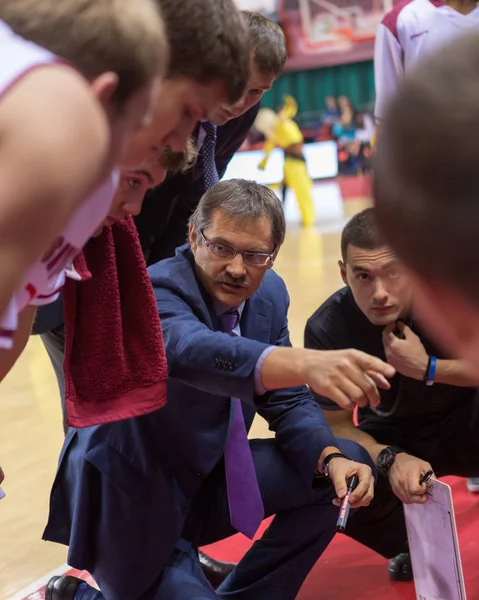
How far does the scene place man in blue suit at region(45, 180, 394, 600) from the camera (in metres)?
1.85

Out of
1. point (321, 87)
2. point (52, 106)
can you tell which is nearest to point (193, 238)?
point (52, 106)

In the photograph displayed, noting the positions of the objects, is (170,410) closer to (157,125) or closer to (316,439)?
(316,439)

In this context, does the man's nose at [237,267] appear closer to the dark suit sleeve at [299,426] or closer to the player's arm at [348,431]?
the dark suit sleeve at [299,426]

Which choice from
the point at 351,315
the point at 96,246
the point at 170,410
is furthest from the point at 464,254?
the point at 351,315

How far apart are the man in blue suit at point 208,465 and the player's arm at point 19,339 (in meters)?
0.36

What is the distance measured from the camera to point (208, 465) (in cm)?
194

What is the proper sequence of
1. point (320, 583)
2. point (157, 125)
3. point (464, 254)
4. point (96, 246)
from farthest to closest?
point (320, 583), point (96, 246), point (157, 125), point (464, 254)

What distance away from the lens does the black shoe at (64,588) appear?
2.05m

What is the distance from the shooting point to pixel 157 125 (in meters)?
1.14

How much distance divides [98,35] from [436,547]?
1.39 m

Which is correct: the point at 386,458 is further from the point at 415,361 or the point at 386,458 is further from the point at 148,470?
the point at 148,470

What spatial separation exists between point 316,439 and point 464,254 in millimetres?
1516

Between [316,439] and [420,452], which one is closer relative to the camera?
[316,439]

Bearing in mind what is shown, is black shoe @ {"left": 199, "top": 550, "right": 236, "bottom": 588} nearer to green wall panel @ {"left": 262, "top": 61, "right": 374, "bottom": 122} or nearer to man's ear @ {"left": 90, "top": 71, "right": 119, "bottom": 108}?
man's ear @ {"left": 90, "top": 71, "right": 119, "bottom": 108}
